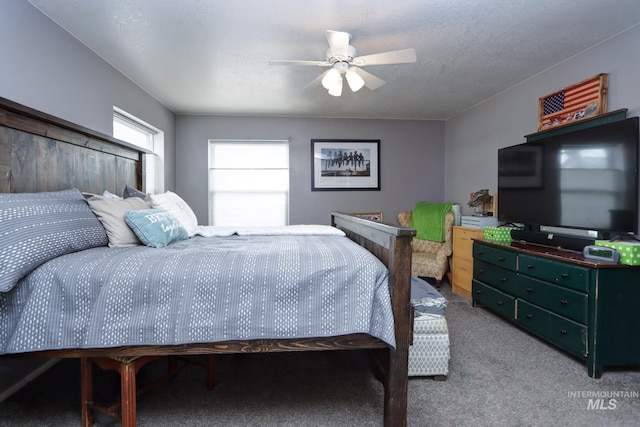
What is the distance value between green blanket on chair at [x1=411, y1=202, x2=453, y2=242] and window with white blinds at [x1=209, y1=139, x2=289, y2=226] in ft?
6.22

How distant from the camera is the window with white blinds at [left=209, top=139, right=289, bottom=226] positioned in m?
4.62

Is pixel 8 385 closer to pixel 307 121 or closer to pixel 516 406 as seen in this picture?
pixel 516 406

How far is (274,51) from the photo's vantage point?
2.60m

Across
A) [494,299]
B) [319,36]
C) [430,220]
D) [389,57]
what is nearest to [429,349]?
[494,299]

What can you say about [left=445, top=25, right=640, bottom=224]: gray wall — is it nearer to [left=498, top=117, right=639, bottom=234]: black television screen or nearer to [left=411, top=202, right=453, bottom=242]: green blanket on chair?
[left=498, top=117, right=639, bottom=234]: black television screen

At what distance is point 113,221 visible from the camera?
1.79m

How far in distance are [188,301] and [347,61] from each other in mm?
1968

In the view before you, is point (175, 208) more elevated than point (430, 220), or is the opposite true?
point (175, 208)

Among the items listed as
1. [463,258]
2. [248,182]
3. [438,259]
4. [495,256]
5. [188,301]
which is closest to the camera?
[188,301]

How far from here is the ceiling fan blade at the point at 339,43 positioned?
2.00 m

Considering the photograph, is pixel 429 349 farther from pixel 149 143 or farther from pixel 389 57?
pixel 149 143

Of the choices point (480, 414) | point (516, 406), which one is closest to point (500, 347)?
point (516, 406)

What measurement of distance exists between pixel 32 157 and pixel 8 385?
4.23ft

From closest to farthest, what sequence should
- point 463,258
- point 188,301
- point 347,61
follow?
point 188,301 < point 347,61 < point 463,258
